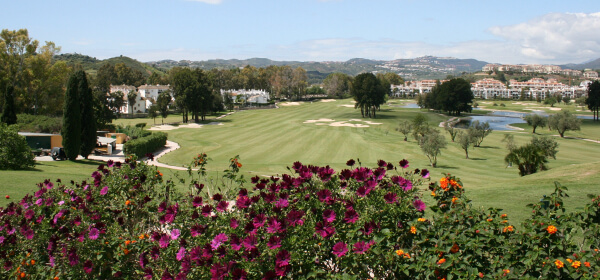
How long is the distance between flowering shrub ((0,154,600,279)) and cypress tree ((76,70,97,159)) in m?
23.3

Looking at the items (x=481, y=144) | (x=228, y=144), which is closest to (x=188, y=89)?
(x=228, y=144)

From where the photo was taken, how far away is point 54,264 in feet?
17.0

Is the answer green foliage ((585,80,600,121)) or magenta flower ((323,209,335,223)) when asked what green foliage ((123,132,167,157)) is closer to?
magenta flower ((323,209,335,223))

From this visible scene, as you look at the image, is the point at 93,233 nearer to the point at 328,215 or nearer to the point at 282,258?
the point at 282,258

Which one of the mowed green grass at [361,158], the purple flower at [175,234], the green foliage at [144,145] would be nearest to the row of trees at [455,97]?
the mowed green grass at [361,158]

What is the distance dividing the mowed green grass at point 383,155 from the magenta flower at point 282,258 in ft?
22.0

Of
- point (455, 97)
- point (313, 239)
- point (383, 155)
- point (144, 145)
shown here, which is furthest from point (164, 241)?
point (455, 97)

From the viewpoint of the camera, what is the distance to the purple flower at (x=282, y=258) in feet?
14.1

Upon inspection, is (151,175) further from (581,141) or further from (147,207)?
(581,141)

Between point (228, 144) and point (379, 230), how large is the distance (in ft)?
123

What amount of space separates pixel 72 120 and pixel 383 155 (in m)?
22.3

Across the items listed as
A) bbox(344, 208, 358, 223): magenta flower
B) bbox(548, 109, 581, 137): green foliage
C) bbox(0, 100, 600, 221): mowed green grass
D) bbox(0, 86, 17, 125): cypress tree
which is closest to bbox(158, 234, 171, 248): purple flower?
bbox(344, 208, 358, 223): magenta flower

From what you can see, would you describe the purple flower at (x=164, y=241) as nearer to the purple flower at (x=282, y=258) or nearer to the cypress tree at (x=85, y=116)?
the purple flower at (x=282, y=258)

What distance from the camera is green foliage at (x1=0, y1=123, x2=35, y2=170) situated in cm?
1712
